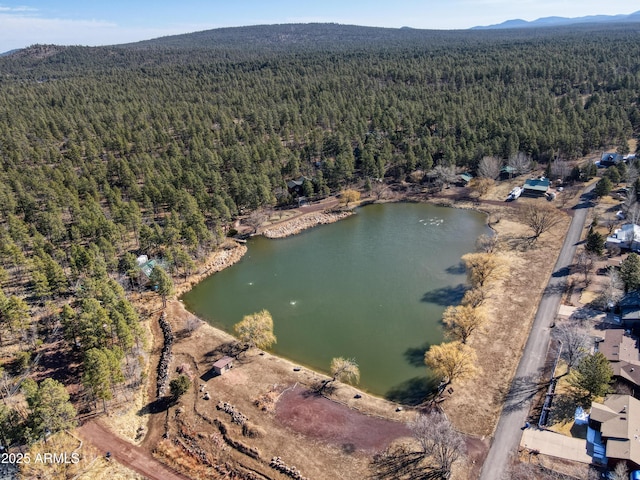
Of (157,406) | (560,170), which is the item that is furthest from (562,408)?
(560,170)

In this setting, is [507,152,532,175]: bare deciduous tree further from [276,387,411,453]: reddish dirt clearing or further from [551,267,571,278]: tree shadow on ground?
[276,387,411,453]: reddish dirt clearing

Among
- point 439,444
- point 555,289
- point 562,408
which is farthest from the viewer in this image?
point 555,289

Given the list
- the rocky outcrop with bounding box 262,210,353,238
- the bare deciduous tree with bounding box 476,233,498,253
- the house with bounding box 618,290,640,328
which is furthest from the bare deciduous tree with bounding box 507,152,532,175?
the house with bounding box 618,290,640,328

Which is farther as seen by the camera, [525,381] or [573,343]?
[573,343]

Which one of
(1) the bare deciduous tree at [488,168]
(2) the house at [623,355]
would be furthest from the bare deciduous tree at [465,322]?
(1) the bare deciduous tree at [488,168]

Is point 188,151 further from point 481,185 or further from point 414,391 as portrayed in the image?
point 414,391

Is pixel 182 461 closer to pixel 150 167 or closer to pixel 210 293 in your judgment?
pixel 210 293

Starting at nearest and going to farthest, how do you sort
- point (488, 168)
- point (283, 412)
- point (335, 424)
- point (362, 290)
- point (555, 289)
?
point (335, 424) → point (283, 412) → point (555, 289) → point (362, 290) → point (488, 168)

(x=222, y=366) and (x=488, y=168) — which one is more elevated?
(x=488, y=168)
